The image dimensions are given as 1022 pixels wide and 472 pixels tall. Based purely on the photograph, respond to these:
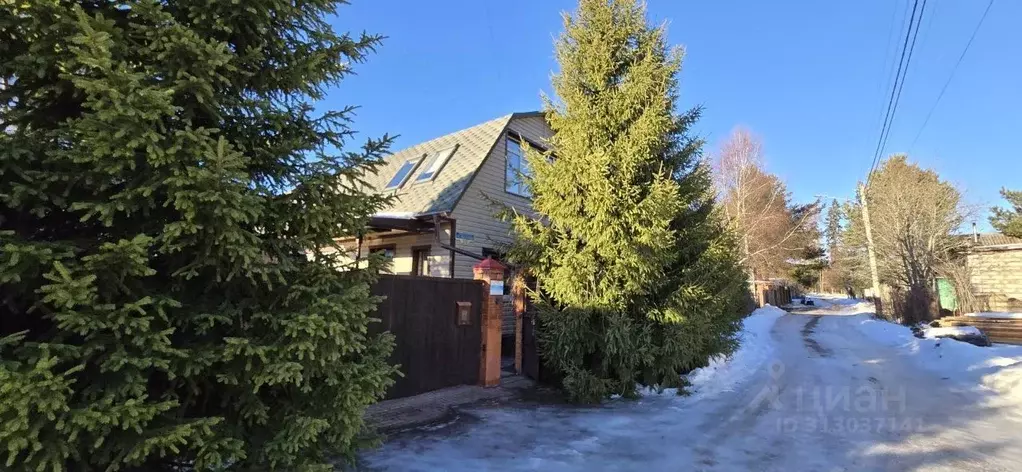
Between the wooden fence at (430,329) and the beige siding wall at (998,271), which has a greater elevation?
the beige siding wall at (998,271)

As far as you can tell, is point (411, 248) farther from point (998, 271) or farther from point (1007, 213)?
point (1007, 213)

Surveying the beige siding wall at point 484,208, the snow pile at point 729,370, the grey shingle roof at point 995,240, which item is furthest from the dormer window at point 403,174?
the grey shingle roof at point 995,240

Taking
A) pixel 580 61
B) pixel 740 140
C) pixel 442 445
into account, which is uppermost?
pixel 740 140

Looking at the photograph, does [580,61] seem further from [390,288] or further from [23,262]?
[23,262]

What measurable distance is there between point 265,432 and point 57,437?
1.14m

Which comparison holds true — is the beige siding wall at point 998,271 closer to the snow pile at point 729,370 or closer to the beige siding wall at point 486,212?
the snow pile at point 729,370

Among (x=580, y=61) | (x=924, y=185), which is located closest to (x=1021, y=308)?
(x=924, y=185)

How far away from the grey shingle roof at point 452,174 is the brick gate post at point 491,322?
288 centimetres

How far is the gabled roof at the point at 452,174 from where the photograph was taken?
455 inches

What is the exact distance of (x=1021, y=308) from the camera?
62.7 feet

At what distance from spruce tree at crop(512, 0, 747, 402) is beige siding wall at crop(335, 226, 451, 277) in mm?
3376

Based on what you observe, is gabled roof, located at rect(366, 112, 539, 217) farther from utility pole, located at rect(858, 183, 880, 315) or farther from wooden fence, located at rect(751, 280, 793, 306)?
wooden fence, located at rect(751, 280, 793, 306)

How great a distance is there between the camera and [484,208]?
40.2ft

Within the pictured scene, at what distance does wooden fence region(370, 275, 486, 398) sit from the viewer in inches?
277
